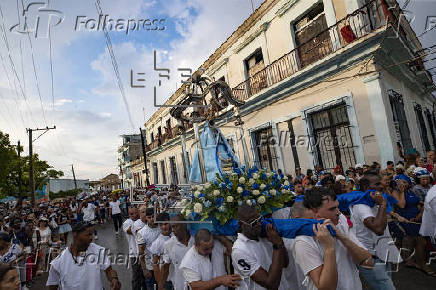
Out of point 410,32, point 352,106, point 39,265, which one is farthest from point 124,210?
point 410,32

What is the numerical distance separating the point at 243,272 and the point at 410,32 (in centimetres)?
1556

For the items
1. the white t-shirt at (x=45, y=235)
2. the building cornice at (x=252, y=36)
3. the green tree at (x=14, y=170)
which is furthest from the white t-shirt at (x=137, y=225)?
the green tree at (x=14, y=170)

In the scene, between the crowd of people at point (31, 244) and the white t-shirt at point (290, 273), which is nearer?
the white t-shirt at point (290, 273)

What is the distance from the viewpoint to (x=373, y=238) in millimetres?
2971

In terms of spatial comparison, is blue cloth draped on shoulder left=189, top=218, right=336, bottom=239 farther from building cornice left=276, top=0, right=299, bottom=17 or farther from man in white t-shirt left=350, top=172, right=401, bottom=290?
building cornice left=276, top=0, right=299, bottom=17

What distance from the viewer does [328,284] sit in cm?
169

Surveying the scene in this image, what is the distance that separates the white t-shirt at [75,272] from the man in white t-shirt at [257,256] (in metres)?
1.87

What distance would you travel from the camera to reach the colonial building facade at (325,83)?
24.1 ft

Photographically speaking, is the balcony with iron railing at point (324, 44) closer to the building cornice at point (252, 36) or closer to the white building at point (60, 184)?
the building cornice at point (252, 36)

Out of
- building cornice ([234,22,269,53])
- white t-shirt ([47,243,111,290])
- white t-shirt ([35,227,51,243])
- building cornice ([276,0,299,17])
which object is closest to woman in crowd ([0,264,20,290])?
white t-shirt ([47,243,111,290])

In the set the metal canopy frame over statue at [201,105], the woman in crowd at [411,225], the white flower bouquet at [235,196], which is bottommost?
the woman in crowd at [411,225]

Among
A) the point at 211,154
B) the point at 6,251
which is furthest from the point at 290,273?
the point at 6,251

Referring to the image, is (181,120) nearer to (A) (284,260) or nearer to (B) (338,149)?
(A) (284,260)

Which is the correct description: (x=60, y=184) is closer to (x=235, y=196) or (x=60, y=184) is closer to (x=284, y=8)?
(x=284, y=8)
